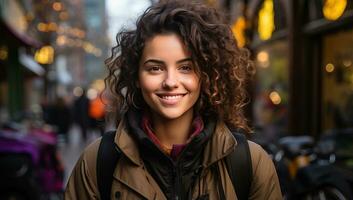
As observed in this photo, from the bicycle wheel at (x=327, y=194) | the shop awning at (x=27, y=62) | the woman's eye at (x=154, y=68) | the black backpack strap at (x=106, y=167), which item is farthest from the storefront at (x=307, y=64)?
the shop awning at (x=27, y=62)

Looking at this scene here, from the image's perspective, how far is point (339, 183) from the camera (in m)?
5.05

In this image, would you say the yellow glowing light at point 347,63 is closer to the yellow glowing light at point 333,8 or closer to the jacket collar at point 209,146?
the yellow glowing light at point 333,8

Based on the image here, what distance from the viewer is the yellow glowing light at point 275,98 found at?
11375 mm

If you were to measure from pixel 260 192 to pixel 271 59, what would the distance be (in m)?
10.0

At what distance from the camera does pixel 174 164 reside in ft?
6.86

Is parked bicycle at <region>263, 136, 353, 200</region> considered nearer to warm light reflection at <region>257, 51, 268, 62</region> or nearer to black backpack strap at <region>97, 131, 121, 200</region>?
black backpack strap at <region>97, 131, 121, 200</region>

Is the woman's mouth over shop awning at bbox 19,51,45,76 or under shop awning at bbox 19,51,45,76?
under

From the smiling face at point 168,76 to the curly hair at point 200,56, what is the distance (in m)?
0.03

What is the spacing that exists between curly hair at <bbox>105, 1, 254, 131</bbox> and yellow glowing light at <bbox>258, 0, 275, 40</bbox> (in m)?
9.10

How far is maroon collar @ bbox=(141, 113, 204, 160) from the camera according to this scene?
2146mm

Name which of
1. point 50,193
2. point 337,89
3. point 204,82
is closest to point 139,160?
point 204,82

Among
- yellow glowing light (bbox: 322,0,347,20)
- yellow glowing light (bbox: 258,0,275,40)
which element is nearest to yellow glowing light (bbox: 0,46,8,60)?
yellow glowing light (bbox: 258,0,275,40)

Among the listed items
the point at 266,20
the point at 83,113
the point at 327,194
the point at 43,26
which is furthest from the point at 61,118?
the point at 327,194

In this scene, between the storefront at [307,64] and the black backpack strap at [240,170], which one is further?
the storefront at [307,64]
